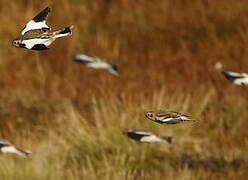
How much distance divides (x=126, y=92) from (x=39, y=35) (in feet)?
11.8

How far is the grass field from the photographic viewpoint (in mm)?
3264

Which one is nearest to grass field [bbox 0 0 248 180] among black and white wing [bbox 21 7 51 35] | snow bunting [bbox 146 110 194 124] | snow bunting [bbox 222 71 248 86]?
snow bunting [bbox 222 71 248 86]

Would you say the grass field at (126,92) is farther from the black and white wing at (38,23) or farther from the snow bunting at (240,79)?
the black and white wing at (38,23)

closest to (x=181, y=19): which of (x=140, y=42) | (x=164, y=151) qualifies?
(x=140, y=42)

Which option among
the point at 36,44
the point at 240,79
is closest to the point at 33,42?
the point at 36,44

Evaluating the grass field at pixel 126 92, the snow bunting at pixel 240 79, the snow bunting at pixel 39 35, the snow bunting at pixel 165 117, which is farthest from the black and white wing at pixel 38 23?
the grass field at pixel 126 92

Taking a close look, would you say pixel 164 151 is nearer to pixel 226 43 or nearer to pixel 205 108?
pixel 205 108

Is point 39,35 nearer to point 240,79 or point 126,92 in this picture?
point 240,79

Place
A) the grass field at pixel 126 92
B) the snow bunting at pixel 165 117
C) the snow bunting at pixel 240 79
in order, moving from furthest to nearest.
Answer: the grass field at pixel 126 92 → the snow bunting at pixel 240 79 → the snow bunting at pixel 165 117

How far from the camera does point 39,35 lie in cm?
137

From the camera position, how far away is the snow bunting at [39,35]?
52.0 inches

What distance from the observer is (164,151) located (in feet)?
11.3

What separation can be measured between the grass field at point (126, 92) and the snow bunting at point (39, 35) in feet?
4.91

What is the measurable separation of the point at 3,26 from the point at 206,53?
4.76 ft
